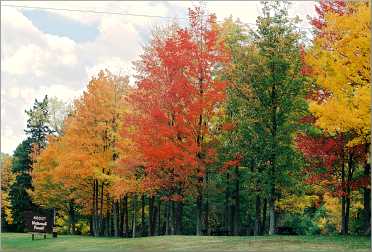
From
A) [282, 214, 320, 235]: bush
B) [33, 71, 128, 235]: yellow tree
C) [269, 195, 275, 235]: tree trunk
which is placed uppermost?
[33, 71, 128, 235]: yellow tree

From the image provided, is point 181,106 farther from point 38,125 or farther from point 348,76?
point 38,125

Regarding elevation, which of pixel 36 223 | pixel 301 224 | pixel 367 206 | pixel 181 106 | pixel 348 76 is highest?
pixel 348 76

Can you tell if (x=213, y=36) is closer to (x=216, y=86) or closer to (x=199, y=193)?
(x=216, y=86)

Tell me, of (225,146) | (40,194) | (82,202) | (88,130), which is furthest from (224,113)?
(40,194)

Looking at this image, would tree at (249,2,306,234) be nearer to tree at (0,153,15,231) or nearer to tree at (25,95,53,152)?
tree at (25,95,53,152)

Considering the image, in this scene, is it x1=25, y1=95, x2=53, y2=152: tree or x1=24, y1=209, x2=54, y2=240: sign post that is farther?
x1=25, y1=95, x2=53, y2=152: tree

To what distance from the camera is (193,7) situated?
86.2 ft

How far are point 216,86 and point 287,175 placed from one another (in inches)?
190

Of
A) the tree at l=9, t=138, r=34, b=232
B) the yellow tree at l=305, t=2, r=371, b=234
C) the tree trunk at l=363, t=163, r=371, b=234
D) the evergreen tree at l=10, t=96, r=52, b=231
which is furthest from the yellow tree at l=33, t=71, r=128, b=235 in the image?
the tree at l=9, t=138, r=34, b=232

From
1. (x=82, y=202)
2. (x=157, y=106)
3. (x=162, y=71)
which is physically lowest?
(x=82, y=202)

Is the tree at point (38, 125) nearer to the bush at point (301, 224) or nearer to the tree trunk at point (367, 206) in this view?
the bush at point (301, 224)

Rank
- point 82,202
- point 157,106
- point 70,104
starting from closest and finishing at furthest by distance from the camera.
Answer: point 157,106 < point 82,202 < point 70,104

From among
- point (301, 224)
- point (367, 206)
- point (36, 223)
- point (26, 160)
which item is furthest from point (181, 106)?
point (26, 160)

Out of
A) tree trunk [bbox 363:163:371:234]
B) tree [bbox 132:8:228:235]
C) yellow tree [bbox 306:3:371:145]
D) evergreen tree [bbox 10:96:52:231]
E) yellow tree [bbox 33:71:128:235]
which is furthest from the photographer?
evergreen tree [bbox 10:96:52:231]
